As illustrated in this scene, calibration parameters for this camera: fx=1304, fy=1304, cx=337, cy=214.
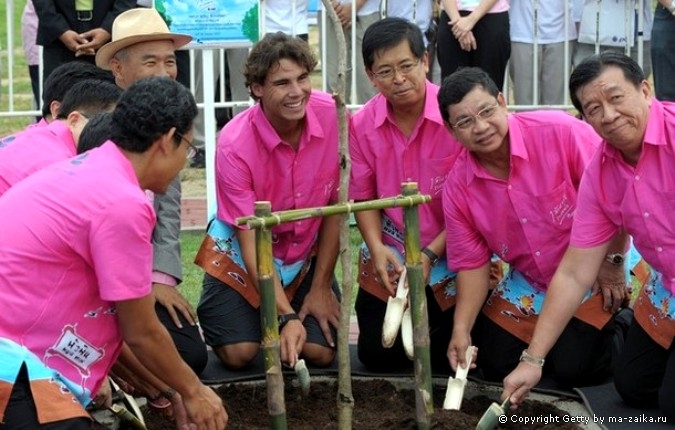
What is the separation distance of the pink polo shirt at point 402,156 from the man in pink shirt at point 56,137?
1171 millimetres

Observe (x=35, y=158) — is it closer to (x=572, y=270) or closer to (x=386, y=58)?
(x=386, y=58)

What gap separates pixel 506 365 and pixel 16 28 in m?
14.2

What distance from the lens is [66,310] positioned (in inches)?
151

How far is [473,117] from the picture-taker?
16.5 ft

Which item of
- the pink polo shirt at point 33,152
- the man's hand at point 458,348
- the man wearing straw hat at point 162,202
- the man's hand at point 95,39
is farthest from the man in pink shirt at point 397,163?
the man's hand at point 95,39

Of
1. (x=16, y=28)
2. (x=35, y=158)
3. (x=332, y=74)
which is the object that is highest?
(x=35, y=158)

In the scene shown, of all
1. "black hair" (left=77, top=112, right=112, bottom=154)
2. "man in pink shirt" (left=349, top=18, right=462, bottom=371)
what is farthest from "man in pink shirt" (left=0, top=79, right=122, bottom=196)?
"man in pink shirt" (left=349, top=18, right=462, bottom=371)

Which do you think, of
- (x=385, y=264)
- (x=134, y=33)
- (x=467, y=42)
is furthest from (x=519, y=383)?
(x=467, y=42)

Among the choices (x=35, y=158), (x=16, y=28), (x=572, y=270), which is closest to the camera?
(x=35, y=158)

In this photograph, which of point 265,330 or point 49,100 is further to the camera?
point 49,100

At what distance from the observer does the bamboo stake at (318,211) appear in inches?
156

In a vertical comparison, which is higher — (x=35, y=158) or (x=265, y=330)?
(x=35, y=158)

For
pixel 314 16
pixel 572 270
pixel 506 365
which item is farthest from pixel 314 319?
pixel 314 16

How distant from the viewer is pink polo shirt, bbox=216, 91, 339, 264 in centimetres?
553
